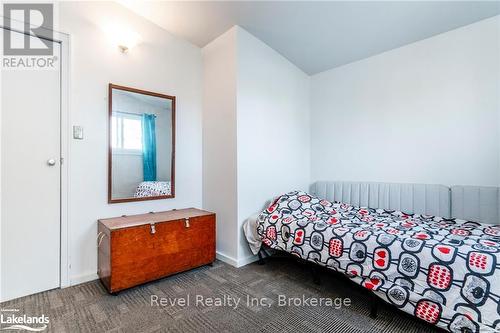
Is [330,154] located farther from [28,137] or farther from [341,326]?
[28,137]

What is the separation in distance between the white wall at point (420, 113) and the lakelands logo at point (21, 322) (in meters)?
3.16

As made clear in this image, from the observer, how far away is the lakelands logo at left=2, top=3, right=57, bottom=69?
6.33ft

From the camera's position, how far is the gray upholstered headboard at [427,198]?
2.15 meters

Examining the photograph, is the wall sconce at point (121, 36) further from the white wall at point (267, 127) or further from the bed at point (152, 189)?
the bed at point (152, 189)

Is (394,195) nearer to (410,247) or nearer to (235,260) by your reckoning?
(410,247)

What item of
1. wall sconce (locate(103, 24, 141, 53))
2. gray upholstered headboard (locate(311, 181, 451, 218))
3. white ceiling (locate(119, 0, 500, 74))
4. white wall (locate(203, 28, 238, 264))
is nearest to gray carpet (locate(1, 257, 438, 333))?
white wall (locate(203, 28, 238, 264))

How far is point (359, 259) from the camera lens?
5.86 feet

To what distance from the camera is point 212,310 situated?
1800mm

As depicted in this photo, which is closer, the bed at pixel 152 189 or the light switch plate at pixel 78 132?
the light switch plate at pixel 78 132

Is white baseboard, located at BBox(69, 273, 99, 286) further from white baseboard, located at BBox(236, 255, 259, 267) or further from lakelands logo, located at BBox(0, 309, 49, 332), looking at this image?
white baseboard, located at BBox(236, 255, 259, 267)

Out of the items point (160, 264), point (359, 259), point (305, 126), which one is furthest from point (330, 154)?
point (160, 264)

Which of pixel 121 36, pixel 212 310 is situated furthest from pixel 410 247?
pixel 121 36

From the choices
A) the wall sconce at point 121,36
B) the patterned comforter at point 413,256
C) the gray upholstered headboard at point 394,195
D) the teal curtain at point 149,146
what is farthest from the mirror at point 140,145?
the gray upholstered headboard at point 394,195

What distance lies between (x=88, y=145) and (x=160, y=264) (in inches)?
50.3
